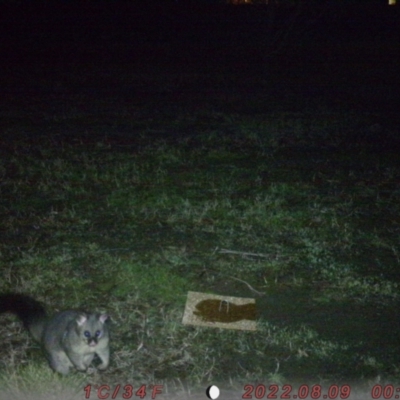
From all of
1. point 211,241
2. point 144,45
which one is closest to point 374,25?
point 144,45

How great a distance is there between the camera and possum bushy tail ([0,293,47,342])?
14.0ft

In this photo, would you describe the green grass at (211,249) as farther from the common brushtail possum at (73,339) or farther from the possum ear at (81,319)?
the possum ear at (81,319)

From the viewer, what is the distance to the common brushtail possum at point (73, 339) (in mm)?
3850

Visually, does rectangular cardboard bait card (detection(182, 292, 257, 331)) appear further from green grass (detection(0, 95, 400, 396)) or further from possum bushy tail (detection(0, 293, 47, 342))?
possum bushy tail (detection(0, 293, 47, 342))

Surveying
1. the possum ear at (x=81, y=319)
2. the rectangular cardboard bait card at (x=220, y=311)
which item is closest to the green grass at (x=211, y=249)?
the rectangular cardboard bait card at (x=220, y=311)

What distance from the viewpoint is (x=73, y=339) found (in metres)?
3.88

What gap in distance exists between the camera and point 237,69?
65.8ft

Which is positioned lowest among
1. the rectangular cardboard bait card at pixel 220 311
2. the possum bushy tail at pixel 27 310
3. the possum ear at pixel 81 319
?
the rectangular cardboard bait card at pixel 220 311

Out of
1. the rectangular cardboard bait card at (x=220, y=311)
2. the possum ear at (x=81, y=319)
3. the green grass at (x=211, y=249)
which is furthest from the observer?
the rectangular cardboard bait card at (x=220, y=311)

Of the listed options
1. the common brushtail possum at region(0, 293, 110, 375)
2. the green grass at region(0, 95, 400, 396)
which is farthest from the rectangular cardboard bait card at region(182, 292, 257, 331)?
the common brushtail possum at region(0, 293, 110, 375)

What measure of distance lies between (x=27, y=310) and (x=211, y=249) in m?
2.11

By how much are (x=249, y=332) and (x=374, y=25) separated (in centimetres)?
2757

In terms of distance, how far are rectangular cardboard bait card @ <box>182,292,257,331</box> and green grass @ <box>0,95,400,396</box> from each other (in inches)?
3.4

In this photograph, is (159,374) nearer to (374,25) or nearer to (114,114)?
(114,114)
